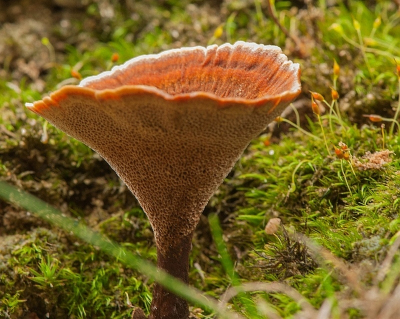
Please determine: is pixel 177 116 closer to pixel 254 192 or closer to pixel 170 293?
pixel 170 293

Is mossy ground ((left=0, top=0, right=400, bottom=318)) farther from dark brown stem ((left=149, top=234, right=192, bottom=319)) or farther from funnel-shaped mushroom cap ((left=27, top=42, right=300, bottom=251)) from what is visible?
funnel-shaped mushroom cap ((left=27, top=42, right=300, bottom=251))

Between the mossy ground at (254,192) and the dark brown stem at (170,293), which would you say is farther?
the dark brown stem at (170,293)

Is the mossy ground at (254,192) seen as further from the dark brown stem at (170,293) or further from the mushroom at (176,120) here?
the mushroom at (176,120)

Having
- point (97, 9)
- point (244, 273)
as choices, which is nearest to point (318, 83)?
point (244, 273)

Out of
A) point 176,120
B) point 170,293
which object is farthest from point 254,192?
point 176,120

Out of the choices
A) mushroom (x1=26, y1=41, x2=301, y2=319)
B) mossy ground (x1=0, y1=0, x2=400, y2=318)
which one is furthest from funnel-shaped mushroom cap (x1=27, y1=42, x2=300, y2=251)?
mossy ground (x1=0, y1=0, x2=400, y2=318)

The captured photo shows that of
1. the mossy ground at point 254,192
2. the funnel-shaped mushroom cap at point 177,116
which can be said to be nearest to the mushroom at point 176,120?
the funnel-shaped mushroom cap at point 177,116

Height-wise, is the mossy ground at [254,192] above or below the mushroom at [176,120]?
below
